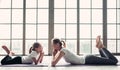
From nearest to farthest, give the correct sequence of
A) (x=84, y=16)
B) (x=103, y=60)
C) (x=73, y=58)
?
(x=73, y=58)
(x=103, y=60)
(x=84, y=16)

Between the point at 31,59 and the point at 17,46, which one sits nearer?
the point at 31,59

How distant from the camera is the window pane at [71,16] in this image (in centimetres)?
880

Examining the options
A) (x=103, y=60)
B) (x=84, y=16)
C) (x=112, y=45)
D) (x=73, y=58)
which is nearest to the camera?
(x=73, y=58)

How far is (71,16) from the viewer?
28.9 ft

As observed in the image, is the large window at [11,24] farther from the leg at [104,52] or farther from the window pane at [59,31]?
the leg at [104,52]

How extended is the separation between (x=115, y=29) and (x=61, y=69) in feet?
16.0

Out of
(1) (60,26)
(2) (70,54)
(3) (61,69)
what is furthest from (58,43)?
(1) (60,26)

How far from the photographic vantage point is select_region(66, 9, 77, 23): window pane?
28.9 ft

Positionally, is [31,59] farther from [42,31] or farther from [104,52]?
[42,31]

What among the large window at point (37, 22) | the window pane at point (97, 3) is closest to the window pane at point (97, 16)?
the window pane at point (97, 3)

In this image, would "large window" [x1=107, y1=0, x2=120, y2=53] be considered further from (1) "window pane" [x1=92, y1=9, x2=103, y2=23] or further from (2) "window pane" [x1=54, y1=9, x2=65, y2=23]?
(2) "window pane" [x1=54, y1=9, x2=65, y2=23]

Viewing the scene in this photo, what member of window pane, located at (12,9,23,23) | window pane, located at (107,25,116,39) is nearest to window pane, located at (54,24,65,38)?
window pane, located at (12,9,23,23)

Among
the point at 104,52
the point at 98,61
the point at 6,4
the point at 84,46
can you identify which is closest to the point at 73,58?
→ the point at 98,61

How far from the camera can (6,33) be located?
8.83 meters
